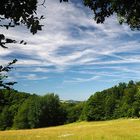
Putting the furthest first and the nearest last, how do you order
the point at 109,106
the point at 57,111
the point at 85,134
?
the point at 109,106 → the point at 57,111 → the point at 85,134

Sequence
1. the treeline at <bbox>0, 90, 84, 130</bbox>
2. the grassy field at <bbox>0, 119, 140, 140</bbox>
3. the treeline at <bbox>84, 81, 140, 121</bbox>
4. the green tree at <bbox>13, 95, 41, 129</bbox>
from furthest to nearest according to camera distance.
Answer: the treeline at <bbox>84, 81, 140, 121</bbox>
the treeline at <bbox>0, 90, 84, 130</bbox>
the green tree at <bbox>13, 95, 41, 129</bbox>
the grassy field at <bbox>0, 119, 140, 140</bbox>

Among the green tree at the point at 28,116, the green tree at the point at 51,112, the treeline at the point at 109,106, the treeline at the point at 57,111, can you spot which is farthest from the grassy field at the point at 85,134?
the green tree at the point at 51,112

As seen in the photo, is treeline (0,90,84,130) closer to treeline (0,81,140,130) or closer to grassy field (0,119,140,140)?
treeline (0,81,140,130)

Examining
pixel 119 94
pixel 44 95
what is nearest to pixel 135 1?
pixel 44 95

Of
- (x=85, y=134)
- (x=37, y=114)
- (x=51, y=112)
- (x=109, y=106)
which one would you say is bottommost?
(x=85, y=134)

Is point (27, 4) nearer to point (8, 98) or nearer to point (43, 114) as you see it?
point (8, 98)

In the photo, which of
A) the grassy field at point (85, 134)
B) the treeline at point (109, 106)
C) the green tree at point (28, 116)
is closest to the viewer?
the grassy field at point (85, 134)

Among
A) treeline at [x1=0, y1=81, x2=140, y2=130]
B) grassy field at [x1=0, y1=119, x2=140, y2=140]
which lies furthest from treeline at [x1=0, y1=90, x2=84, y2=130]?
grassy field at [x1=0, y1=119, x2=140, y2=140]

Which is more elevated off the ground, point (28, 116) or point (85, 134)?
point (28, 116)

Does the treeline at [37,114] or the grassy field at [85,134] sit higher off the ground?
the treeline at [37,114]

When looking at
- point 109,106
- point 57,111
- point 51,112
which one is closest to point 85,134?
point 51,112

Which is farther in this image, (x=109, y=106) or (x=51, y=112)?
(x=109, y=106)

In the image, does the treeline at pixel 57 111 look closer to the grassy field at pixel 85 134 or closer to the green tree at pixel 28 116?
the green tree at pixel 28 116

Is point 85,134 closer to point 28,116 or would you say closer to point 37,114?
point 37,114
